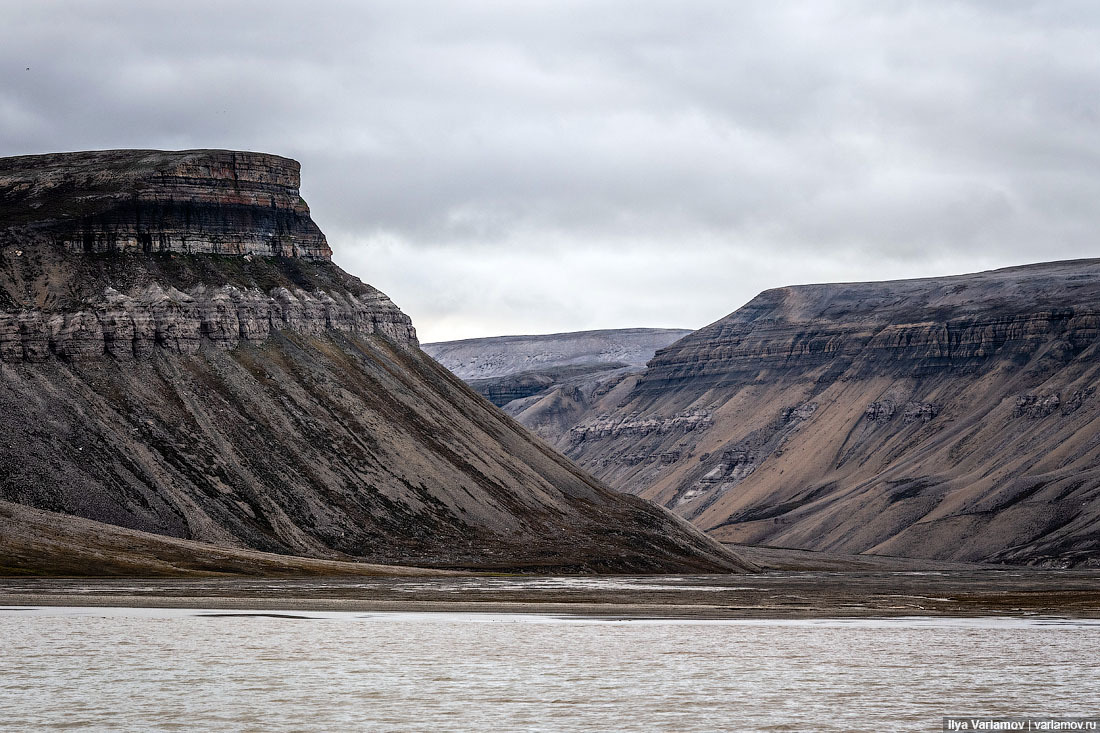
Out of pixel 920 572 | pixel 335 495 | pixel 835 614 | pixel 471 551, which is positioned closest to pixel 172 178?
pixel 335 495

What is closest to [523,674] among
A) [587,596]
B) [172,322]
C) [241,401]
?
[587,596]

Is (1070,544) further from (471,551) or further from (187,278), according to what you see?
(187,278)

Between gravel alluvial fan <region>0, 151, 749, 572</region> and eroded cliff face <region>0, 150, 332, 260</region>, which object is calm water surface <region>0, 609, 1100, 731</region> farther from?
eroded cliff face <region>0, 150, 332, 260</region>

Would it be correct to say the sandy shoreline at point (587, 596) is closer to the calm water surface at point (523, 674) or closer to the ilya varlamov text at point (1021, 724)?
the calm water surface at point (523, 674)

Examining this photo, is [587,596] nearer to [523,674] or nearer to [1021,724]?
[523,674]

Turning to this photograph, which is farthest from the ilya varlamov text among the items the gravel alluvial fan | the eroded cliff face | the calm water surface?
the eroded cliff face

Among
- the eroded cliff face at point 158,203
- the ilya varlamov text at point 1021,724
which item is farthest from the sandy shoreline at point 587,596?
the eroded cliff face at point 158,203

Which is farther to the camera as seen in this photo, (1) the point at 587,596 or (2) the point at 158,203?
(2) the point at 158,203
